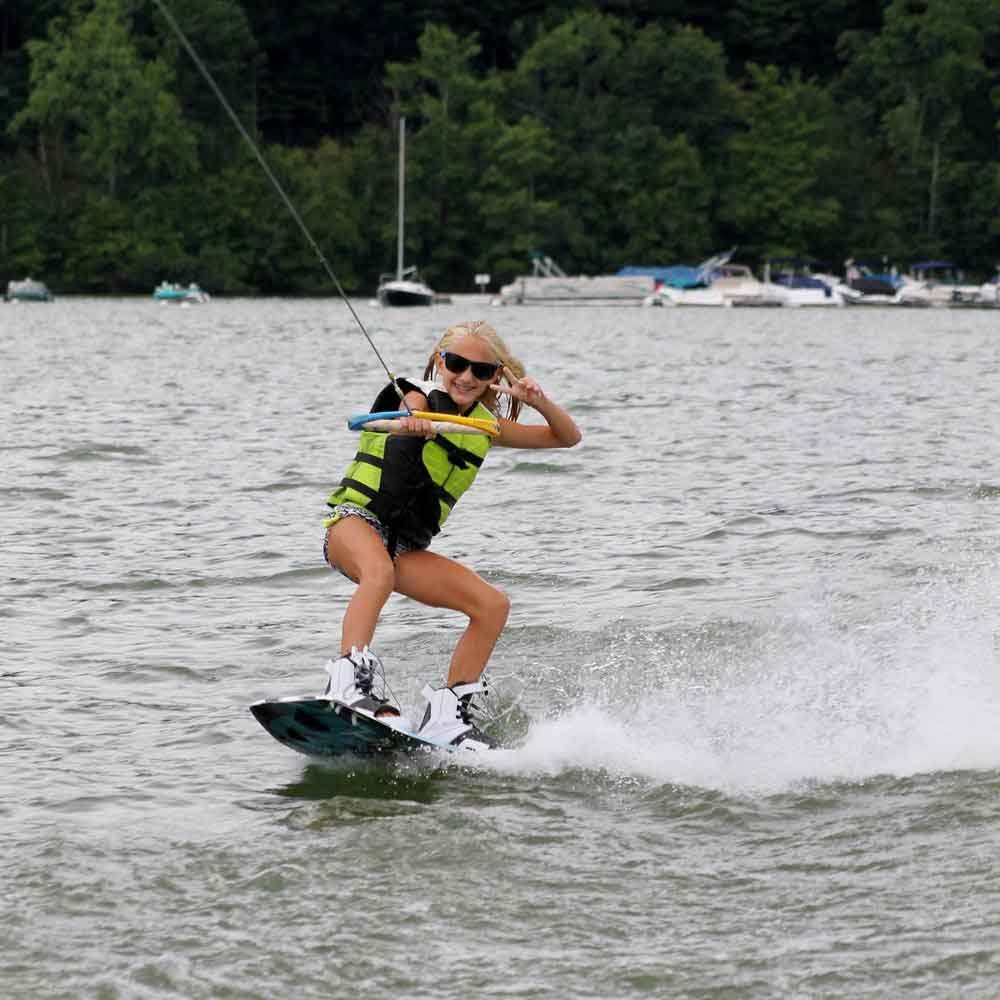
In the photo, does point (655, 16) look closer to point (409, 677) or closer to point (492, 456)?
→ point (492, 456)

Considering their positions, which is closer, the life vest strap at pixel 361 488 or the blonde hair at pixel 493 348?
the blonde hair at pixel 493 348

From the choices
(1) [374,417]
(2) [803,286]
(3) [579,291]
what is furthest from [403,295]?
(1) [374,417]

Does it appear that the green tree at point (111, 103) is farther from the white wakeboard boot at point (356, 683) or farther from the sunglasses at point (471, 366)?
the white wakeboard boot at point (356, 683)

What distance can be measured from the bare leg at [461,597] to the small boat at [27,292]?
8145cm

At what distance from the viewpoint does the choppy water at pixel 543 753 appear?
18.2ft

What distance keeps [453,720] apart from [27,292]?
81.7 meters

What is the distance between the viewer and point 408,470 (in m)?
7.56

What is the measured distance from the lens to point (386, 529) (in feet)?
24.9

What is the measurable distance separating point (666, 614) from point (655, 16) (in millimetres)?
108415

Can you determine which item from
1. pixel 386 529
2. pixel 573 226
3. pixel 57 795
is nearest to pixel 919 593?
pixel 386 529

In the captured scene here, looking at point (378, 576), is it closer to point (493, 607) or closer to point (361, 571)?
point (361, 571)

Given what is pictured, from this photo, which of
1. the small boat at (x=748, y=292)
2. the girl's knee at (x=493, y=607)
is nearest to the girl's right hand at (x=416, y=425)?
the girl's knee at (x=493, y=607)

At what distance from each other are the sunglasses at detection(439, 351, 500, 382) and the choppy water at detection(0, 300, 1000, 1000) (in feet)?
4.65

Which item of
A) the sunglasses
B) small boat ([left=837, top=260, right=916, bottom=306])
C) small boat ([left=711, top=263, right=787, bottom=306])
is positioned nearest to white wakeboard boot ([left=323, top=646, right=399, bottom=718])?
the sunglasses
